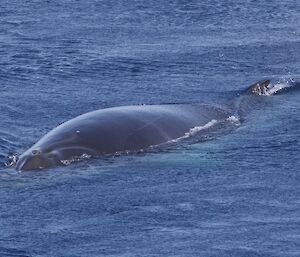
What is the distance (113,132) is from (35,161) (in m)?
2.54

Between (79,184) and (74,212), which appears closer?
(74,212)

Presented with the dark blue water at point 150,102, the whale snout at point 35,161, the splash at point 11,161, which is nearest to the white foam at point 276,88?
the dark blue water at point 150,102

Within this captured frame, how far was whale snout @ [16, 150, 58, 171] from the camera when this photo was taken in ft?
80.8

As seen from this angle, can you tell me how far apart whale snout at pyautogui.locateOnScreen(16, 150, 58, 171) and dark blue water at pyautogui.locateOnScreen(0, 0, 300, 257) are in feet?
0.95

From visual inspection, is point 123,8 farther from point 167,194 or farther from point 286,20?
point 167,194

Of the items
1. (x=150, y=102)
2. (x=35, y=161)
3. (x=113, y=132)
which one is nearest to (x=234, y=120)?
(x=150, y=102)


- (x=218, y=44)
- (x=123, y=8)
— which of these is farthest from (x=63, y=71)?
(x=123, y=8)

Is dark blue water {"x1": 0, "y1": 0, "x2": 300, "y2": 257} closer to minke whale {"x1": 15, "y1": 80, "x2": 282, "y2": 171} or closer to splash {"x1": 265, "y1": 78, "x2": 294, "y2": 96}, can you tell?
splash {"x1": 265, "y1": 78, "x2": 294, "y2": 96}

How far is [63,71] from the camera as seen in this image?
35.8 meters

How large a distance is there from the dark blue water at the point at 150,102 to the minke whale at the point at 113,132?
18.4 inches

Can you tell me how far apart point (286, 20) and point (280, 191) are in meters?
21.0

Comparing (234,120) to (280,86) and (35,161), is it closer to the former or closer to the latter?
(280,86)

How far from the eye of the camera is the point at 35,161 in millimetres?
24719

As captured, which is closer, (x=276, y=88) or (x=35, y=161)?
(x=35, y=161)
